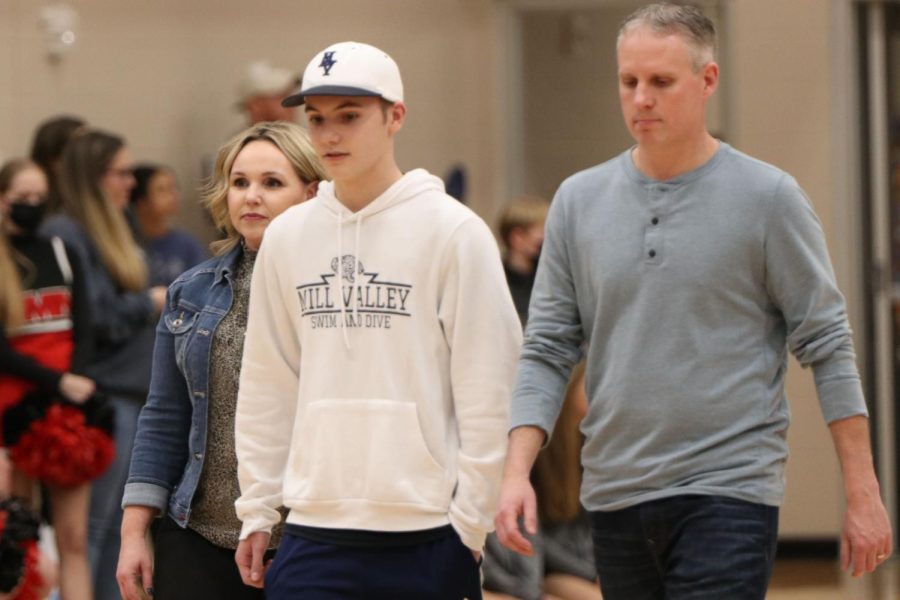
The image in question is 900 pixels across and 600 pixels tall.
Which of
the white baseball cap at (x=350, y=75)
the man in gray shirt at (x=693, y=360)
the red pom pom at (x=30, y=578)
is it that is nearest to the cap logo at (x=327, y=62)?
the white baseball cap at (x=350, y=75)

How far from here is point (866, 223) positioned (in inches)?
347

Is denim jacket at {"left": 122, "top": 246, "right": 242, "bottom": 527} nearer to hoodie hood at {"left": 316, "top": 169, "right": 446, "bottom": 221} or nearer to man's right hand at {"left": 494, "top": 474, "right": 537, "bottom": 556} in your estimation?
hoodie hood at {"left": 316, "top": 169, "right": 446, "bottom": 221}

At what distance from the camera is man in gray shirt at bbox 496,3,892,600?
9.78 feet

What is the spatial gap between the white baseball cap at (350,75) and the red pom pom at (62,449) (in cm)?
295

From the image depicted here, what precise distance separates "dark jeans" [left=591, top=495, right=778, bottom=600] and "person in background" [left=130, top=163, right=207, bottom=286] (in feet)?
14.9

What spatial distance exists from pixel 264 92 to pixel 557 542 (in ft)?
10.3

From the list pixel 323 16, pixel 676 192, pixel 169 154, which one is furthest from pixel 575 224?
pixel 323 16

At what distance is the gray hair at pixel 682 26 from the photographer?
10.1 ft

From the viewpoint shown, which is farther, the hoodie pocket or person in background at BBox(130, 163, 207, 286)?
person in background at BBox(130, 163, 207, 286)

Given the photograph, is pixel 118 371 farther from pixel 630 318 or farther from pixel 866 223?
pixel 866 223

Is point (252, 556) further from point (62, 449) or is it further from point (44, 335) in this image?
point (44, 335)

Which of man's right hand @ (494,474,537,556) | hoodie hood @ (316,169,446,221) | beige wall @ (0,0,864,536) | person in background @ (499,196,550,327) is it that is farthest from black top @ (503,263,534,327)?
man's right hand @ (494,474,537,556)

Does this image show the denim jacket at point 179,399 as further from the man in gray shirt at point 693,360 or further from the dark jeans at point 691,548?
the dark jeans at point 691,548

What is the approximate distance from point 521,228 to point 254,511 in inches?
175
